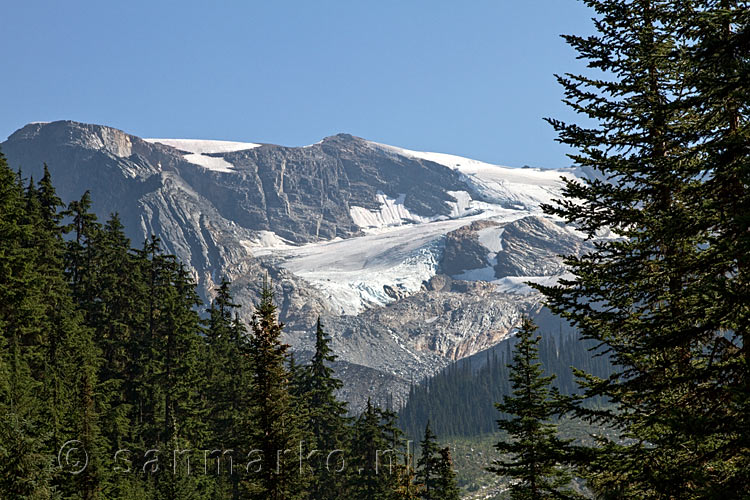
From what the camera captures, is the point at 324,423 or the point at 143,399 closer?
the point at 143,399

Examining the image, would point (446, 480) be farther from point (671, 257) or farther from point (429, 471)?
point (671, 257)

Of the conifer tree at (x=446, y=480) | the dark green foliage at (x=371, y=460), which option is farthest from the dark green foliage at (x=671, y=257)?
the dark green foliage at (x=371, y=460)

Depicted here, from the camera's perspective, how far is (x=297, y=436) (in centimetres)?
→ 2803

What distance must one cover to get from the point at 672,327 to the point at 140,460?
40.9m

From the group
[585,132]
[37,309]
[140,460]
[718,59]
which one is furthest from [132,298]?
[718,59]

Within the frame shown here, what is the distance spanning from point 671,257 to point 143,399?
43.4 metres

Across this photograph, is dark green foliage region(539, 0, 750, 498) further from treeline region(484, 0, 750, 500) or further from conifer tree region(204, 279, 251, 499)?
conifer tree region(204, 279, 251, 499)

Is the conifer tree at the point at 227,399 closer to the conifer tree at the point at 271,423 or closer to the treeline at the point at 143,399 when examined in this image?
the treeline at the point at 143,399

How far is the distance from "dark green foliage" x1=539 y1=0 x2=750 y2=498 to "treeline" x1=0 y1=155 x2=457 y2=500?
16608 mm

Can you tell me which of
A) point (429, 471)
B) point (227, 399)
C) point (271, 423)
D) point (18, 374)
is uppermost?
point (18, 374)

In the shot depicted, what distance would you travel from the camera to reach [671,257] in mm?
12188

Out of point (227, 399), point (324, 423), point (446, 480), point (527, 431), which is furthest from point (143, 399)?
point (527, 431)

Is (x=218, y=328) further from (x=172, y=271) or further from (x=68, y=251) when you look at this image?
(x=68, y=251)

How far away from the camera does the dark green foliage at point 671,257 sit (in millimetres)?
8562
